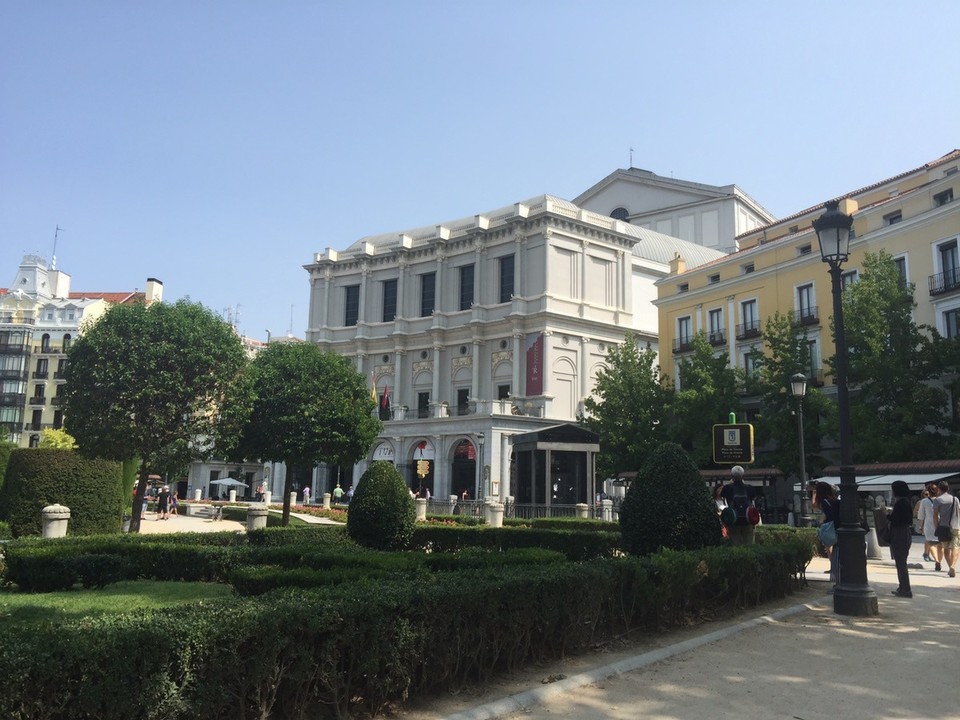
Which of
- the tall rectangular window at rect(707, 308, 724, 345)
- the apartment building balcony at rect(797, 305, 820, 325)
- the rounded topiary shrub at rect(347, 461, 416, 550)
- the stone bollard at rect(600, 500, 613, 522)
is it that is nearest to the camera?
the rounded topiary shrub at rect(347, 461, 416, 550)

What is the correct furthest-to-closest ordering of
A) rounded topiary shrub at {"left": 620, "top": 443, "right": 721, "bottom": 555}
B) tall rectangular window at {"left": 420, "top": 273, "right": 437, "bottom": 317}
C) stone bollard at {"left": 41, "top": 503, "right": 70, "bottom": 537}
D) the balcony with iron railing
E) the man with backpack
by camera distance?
tall rectangular window at {"left": 420, "top": 273, "right": 437, "bottom": 317} < the balcony with iron railing < stone bollard at {"left": 41, "top": 503, "right": 70, "bottom": 537} < the man with backpack < rounded topiary shrub at {"left": 620, "top": 443, "right": 721, "bottom": 555}

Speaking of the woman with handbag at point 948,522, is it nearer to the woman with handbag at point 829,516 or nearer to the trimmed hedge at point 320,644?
the woman with handbag at point 829,516

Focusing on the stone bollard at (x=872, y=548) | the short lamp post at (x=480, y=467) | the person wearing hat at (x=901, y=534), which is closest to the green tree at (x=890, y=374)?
the stone bollard at (x=872, y=548)

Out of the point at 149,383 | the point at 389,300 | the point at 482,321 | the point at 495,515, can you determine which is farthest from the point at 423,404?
the point at 149,383

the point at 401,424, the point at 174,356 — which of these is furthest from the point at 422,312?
the point at 174,356

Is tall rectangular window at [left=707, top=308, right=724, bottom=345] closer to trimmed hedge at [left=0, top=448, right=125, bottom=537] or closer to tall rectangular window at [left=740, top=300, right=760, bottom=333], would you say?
tall rectangular window at [left=740, top=300, right=760, bottom=333]

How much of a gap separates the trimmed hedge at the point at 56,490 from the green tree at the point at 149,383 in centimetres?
184

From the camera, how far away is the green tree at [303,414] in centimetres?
2970

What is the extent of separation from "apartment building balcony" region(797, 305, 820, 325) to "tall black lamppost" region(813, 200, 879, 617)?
95.9 feet

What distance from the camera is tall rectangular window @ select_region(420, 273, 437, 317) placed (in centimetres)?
5978

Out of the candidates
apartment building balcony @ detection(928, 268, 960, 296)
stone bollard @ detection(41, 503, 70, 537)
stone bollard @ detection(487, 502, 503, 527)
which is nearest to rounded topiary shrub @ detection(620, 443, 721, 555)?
stone bollard @ detection(41, 503, 70, 537)

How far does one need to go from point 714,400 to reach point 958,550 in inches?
940

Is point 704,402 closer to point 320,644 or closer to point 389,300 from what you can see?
point 389,300

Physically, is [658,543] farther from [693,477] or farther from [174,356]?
[174,356]
